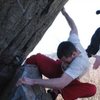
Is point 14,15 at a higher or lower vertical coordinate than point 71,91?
higher

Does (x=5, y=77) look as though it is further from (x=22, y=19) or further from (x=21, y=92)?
(x=22, y=19)

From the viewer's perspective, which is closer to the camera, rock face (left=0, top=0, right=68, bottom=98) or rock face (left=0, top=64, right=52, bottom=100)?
rock face (left=0, top=0, right=68, bottom=98)

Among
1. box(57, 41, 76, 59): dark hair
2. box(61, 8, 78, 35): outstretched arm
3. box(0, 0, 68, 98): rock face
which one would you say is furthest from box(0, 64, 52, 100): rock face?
box(61, 8, 78, 35): outstretched arm

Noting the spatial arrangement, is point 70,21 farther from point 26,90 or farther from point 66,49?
point 26,90

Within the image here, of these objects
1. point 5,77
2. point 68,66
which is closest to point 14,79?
point 5,77

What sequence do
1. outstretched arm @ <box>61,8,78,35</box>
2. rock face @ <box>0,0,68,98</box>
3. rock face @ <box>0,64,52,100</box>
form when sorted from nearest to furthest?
rock face @ <box>0,0,68,98</box>, rock face @ <box>0,64,52,100</box>, outstretched arm @ <box>61,8,78,35</box>

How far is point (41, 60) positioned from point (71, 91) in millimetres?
525

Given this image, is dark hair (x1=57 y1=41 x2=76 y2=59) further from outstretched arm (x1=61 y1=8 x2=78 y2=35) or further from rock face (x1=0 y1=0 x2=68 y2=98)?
outstretched arm (x1=61 y1=8 x2=78 y2=35)

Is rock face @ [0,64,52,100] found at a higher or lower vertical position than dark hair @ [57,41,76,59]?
lower

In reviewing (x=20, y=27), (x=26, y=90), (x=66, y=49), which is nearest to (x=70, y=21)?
(x=66, y=49)

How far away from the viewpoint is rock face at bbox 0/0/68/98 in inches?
214

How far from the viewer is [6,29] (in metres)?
5.57

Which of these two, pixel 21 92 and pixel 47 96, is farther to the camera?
pixel 47 96

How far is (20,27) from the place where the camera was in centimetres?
565
